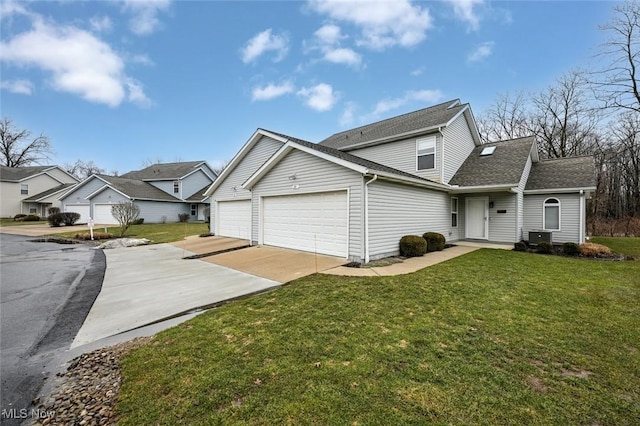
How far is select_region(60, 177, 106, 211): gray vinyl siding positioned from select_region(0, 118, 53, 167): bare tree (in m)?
25.3

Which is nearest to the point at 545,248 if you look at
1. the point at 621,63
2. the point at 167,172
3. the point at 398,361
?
the point at 398,361

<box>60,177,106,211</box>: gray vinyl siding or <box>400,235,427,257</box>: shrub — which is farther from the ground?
<box>60,177,106,211</box>: gray vinyl siding

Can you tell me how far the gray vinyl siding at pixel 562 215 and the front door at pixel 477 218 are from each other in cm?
192

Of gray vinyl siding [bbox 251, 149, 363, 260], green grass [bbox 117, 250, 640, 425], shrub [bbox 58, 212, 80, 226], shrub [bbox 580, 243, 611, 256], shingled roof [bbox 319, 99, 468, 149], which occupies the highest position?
shingled roof [bbox 319, 99, 468, 149]

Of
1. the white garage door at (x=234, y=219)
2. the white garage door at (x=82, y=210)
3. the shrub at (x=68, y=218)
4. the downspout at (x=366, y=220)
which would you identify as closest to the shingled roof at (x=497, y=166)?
the downspout at (x=366, y=220)

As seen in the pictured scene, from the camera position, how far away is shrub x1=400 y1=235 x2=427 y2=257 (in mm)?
9773

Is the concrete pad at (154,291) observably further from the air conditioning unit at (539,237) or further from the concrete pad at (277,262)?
the air conditioning unit at (539,237)

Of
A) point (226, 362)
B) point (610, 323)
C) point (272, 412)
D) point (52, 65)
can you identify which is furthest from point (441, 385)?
point (52, 65)

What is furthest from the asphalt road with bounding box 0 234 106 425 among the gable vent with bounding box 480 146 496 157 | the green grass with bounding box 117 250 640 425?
the gable vent with bounding box 480 146 496 157

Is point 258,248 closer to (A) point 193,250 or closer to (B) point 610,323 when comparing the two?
(A) point 193,250

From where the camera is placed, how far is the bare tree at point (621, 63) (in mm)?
17109

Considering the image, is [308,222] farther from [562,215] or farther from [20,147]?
[20,147]

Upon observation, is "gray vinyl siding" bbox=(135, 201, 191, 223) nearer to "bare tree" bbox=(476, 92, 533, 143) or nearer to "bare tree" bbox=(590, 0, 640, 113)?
"bare tree" bbox=(476, 92, 533, 143)

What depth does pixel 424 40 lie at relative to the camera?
14.2m
